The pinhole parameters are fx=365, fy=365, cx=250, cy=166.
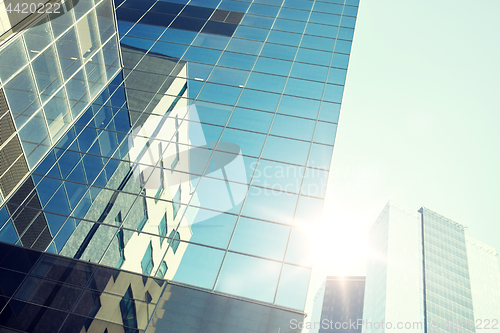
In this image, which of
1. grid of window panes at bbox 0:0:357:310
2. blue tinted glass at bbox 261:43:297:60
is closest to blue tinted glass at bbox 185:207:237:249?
grid of window panes at bbox 0:0:357:310

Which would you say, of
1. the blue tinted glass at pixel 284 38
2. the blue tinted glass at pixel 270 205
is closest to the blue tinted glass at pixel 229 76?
the blue tinted glass at pixel 284 38

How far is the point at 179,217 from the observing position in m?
17.5

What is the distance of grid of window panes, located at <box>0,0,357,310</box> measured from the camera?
16609 millimetres

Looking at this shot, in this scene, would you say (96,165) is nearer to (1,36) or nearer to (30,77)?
(30,77)

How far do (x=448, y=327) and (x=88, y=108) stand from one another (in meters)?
135

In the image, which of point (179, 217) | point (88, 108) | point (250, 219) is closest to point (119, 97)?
point (88, 108)

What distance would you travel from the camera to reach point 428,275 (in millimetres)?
132125

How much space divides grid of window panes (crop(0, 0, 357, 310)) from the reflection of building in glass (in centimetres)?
12223

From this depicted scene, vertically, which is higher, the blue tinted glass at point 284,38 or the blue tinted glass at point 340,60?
the blue tinted glass at point 284,38

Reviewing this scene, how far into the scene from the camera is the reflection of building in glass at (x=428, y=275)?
123500 millimetres

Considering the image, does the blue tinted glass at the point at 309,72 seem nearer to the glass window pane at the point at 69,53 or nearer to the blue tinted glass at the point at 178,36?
the blue tinted glass at the point at 178,36

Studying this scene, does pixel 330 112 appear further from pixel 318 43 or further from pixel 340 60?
pixel 318 43

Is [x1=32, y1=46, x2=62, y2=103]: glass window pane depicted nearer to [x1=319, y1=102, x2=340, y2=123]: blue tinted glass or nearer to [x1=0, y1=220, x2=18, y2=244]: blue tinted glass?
[x1=0, y1=220, x2=18, y2=244]: blue tinted glass

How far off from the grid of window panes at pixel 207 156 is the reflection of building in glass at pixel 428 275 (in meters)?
122
